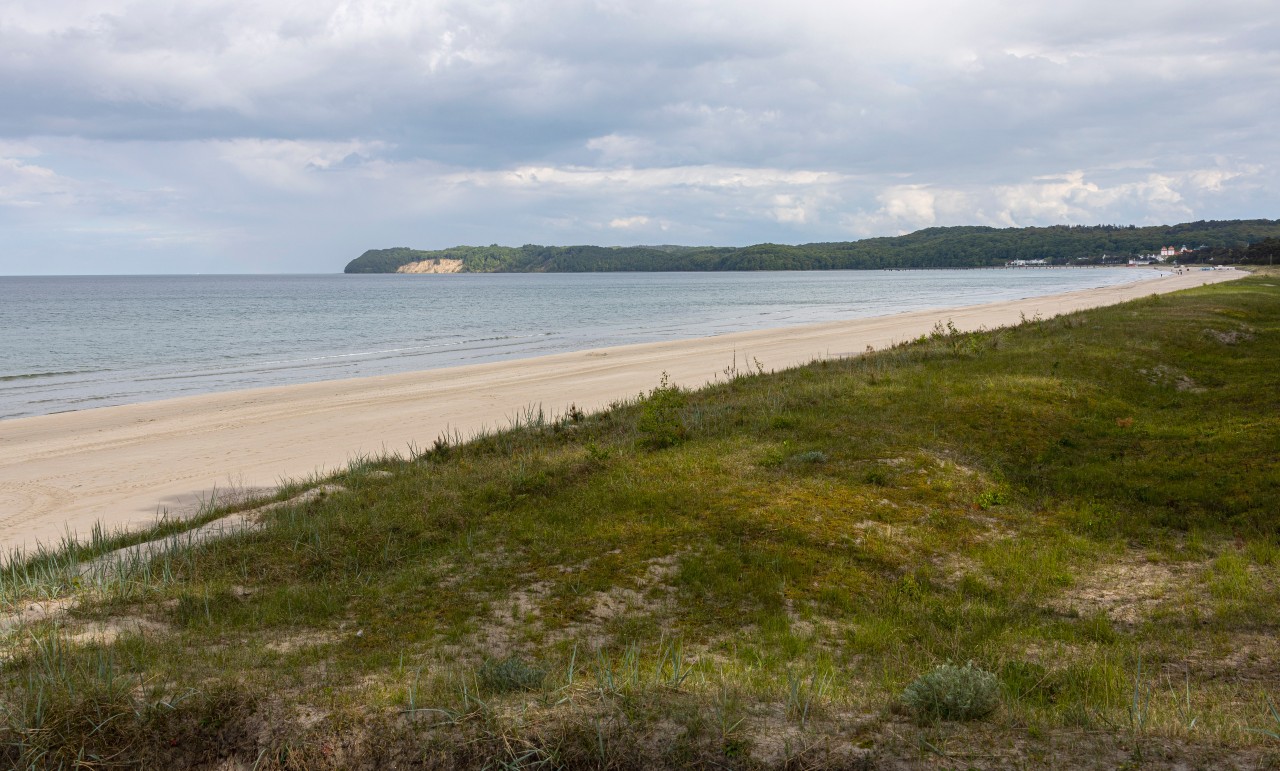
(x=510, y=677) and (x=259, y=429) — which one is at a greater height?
(x=510, y=677)

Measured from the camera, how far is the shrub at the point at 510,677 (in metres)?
5.36

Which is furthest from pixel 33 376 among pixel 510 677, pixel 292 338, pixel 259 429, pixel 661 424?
pixel 510 677

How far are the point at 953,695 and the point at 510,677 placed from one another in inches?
111

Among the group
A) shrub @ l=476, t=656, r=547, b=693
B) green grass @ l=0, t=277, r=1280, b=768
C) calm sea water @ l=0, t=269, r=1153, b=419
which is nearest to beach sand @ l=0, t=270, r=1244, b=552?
green grass @ l=0, t=277, r=1280, b=768

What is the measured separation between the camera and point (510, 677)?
212 inches

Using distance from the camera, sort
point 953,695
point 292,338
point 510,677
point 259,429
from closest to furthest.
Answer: point 953,695 < point 510,677 < point 259,429 < point 292,338

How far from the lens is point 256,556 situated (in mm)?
8500

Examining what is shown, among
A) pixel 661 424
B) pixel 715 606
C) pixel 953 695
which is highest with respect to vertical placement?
pixel 661 424

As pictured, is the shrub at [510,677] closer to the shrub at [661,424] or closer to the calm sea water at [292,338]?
the shrub at [661,424]

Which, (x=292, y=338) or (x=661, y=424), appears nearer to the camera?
(x=661, y=424)

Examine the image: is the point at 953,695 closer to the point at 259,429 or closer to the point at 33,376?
the point at 259,429

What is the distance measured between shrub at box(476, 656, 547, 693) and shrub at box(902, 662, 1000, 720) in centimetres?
238

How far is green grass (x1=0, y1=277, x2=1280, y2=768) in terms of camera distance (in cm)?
482

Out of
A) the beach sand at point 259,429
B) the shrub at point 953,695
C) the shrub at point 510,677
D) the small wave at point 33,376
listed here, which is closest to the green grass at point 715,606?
the shrub at point 510,677
